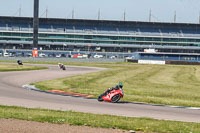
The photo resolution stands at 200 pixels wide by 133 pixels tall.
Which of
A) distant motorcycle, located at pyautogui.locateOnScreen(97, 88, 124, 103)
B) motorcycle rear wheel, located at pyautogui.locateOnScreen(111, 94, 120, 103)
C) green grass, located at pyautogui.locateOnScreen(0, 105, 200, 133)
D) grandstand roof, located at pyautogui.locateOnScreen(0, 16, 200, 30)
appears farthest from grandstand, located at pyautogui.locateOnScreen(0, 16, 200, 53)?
green grass, located at pyautogui.locateOnScreen(0, 105, 200, 133)

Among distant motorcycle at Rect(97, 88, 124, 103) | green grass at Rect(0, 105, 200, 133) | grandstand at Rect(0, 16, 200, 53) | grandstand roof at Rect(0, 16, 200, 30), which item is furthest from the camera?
grandstand roof at Rect(0, 16, 200, 30)

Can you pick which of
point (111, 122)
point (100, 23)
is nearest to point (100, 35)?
point (100, 23)

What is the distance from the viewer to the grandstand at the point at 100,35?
141m

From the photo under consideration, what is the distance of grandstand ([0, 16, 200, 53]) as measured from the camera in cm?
14138

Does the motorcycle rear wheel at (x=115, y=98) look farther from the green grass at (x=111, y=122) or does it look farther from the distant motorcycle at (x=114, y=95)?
the green grass at (x=111, y=122)

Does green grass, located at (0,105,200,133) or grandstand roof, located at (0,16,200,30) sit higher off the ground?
grandstand roof, located at (0,16,200,30)

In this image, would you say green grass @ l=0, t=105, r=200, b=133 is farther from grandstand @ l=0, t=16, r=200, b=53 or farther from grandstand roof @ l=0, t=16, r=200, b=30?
grandstand roof @ l=0, t=16, r=200, b=30

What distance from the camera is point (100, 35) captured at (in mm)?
143125

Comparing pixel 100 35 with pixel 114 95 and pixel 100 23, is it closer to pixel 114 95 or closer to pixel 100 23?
pixel 100 23

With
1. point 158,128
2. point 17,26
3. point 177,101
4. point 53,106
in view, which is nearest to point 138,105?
point 177,101

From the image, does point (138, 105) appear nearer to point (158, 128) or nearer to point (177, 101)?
point (177, 101)

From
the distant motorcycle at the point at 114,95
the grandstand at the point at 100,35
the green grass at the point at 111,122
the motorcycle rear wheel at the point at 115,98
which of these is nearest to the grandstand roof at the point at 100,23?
the grandstand at the point at 100,35

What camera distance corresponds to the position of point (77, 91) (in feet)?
82.8

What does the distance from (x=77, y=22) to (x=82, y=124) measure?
452 feet
